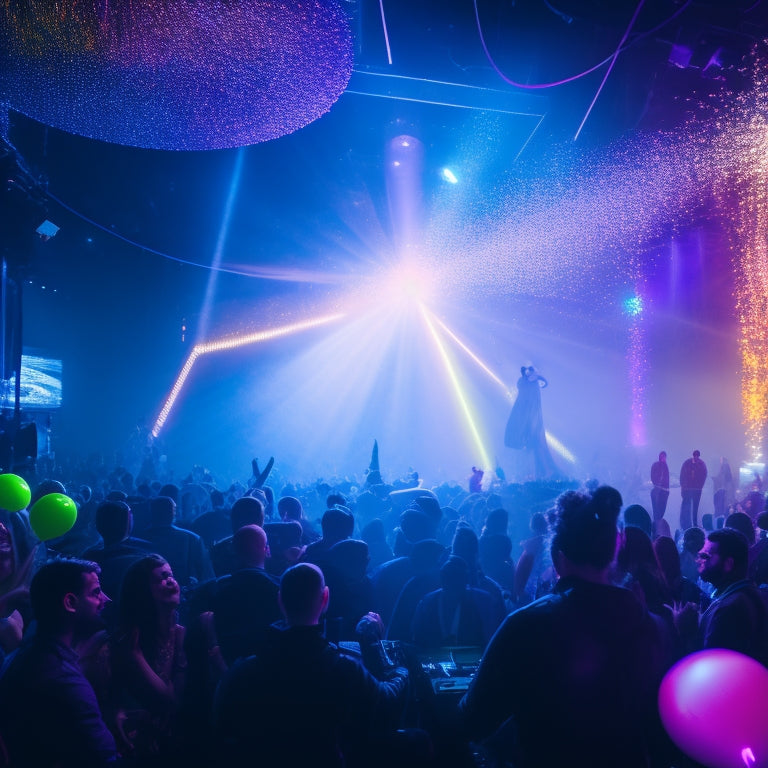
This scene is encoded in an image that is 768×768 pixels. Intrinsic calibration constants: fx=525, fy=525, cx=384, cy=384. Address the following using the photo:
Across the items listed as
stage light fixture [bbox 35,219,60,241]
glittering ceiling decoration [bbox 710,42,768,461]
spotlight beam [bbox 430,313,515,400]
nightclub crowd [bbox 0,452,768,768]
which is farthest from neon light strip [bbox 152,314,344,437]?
nightclub crowd [bbox 0,452,768,768]

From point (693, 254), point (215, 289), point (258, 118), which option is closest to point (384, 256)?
point (215, 289)

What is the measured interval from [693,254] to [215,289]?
13317 millimetres

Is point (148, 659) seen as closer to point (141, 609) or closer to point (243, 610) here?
point (141, 609)

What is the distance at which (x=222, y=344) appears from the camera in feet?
65.3

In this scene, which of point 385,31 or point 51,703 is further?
point 385,31

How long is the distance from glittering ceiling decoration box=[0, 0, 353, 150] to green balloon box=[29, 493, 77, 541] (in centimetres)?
296

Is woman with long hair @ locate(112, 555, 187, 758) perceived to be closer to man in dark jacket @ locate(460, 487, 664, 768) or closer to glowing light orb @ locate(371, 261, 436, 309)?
man in dark jacket @ locate(460, 487, 664, 768)

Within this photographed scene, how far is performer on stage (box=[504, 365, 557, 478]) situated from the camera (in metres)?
11.4

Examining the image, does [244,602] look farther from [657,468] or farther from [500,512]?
[657,468]

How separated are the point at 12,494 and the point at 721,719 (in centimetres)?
493

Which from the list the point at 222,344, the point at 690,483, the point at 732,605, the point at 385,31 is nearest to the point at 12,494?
the point at 732,605

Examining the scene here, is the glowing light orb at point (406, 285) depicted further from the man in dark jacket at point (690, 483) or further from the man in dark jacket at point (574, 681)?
the man in dark jacket at point (574, 681)

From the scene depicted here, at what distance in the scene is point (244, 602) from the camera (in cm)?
274

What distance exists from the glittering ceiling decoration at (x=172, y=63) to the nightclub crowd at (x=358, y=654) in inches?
109
